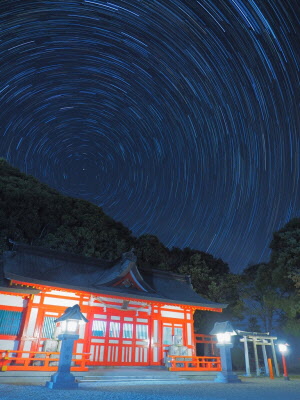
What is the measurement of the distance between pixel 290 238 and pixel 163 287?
1163 centimetres

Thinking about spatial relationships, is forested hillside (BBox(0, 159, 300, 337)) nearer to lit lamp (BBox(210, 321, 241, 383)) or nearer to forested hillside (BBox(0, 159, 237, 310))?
forested hillside (BBox(0, 159, 237, 310))

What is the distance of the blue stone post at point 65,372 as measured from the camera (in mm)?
8773

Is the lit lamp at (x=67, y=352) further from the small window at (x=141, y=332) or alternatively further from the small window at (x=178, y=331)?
the small window at (x=178, y=331)

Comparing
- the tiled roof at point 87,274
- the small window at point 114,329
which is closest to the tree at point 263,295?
the tiled roof at point 87,274

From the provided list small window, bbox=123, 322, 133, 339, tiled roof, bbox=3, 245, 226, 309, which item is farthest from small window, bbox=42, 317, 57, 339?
small window, bbox=123, 322, 133, 339

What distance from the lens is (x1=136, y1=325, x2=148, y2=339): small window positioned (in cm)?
1523

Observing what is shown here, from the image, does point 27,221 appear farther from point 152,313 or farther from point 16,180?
point 152,313

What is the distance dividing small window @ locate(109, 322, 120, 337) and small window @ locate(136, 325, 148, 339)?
3.76ft

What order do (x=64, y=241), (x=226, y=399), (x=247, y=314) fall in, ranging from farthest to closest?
(x=64, y=241) → (x=247, y=314) → (x=226, y=399)

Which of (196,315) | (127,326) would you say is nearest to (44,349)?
(127,326)

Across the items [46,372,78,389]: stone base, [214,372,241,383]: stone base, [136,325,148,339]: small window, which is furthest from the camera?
[136,325,148,339]: small window

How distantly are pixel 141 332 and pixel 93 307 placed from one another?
315 centimetres

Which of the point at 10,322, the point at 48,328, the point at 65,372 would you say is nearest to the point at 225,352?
the point at 65,372

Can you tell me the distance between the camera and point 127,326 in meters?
15.1
